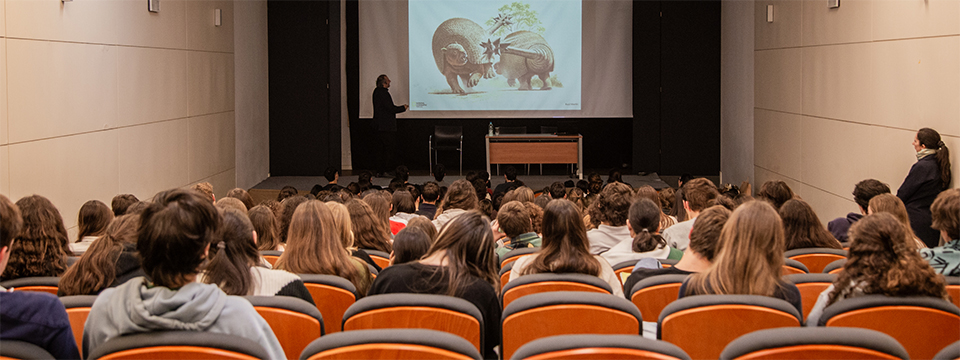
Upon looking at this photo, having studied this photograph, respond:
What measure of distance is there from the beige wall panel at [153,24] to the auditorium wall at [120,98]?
1cm

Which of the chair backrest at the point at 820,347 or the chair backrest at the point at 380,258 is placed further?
the chair backrest at the point at 380,258

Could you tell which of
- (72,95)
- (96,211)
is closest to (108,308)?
(96,211)

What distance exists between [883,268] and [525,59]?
32.4 ft

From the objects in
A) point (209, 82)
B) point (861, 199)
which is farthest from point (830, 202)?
point (209, 82)

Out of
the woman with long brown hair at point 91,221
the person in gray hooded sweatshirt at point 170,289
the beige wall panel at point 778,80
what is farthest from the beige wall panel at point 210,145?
the person in gray hooded sweatshirt at point 170,289

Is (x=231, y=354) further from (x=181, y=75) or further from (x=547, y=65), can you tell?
(x=547, y=65)

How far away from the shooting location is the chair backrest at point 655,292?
2.61m

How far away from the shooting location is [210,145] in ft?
31.1

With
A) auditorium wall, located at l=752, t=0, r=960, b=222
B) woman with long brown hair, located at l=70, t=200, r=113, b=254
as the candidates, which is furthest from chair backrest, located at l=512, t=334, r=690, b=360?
auditorium wall, located at l=752, t=0, r=960, b=222

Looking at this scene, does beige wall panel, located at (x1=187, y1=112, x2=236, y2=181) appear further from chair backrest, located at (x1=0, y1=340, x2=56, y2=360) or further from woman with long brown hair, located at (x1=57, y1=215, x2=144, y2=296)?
chair backrest, located at (x1=0, y1=340, x2=56, y2=360)

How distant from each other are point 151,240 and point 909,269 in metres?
2.02

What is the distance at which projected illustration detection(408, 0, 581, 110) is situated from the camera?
38.9 feet

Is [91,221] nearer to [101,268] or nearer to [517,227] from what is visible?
[101,268]

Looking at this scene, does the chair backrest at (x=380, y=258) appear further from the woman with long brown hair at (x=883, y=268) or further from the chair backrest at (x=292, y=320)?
the woman with long brown hair at (x=883, y=268)
